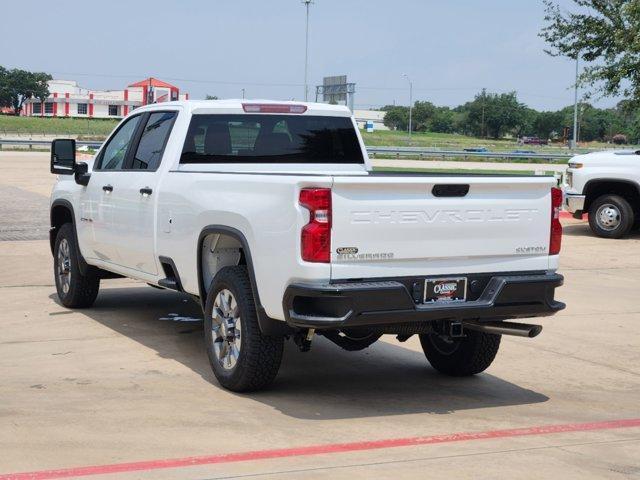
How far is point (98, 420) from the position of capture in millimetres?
6289

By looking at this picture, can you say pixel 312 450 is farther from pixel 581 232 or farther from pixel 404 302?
pixel 581 232

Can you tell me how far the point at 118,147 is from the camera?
9391mm

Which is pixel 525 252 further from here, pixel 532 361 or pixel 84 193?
pixel 84 193

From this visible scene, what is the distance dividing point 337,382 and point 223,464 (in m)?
2.23

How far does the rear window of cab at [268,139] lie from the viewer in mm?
8305

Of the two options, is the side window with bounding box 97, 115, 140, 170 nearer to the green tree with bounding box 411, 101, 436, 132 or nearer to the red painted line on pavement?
the red painted line on pavement

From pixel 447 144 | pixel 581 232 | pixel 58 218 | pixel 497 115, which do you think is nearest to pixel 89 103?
pixel 497 115

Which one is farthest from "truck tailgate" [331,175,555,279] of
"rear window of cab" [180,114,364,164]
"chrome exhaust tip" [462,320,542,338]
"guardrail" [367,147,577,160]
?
"guardrail" [367,147,577,160]

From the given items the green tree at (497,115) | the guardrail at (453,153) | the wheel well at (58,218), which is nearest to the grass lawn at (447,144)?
the guardrail at (453,153)

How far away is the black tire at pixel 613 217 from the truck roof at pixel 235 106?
10.1 meters

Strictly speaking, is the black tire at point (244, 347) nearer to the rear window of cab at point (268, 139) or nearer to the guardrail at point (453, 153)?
the rear window of cab at point (268, 139)

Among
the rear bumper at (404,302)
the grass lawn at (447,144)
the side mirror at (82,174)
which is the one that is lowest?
the rear bumper at (404,302)

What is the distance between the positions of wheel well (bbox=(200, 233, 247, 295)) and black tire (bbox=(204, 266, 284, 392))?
14.1 inches

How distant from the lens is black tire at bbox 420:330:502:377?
7.70m
